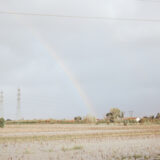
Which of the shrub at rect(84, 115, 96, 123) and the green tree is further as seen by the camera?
the green tree

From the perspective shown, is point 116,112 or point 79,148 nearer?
point 79,148

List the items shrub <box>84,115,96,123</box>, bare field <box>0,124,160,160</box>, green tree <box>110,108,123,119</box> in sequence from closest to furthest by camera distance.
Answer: bare field <box>0,124,160,160</box> → shrub <box>84,115,96,123</box> → green tree <box>110,108,123,119</box>

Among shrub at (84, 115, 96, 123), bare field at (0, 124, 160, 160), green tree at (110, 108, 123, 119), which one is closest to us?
bare field at (0, 124, 160, 160)

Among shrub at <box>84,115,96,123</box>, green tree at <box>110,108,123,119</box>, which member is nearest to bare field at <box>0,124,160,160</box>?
shrub at <box>84,115,96,123</box>

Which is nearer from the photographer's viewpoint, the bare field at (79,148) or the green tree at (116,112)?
the bare field at (79,148)

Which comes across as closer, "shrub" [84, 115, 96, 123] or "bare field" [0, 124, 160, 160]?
"bare field" [0, 124, 160, 160]

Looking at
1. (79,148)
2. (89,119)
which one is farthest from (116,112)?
(79,148)

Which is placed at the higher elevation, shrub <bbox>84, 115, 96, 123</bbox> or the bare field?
shrub <bbox>84, 115, 96, 123</bbox>

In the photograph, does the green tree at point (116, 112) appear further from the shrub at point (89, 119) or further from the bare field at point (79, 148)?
the bare field at point (79, 148)

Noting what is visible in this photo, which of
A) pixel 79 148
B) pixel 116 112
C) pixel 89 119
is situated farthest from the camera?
pixel 116 112

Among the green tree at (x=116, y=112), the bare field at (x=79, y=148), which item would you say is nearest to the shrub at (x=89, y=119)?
the green tree at (x=116, y=112)

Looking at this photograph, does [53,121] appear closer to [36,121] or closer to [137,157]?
[36,121]

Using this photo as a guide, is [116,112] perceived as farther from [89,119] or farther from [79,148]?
[79,148]

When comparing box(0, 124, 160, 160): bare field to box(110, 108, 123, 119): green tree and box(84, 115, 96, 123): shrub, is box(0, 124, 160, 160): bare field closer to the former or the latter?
box(84, 115, 96, 123): shrub
